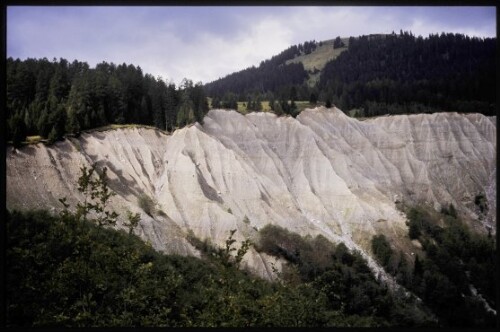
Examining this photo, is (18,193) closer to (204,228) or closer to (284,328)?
(204,228)

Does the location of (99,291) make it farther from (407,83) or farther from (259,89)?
(407,83)

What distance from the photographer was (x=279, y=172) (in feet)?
66.6

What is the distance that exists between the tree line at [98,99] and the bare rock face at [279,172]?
0.72 metres

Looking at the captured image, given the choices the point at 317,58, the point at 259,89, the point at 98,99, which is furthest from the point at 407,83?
the point at 98,99

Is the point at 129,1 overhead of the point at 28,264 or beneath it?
overhead

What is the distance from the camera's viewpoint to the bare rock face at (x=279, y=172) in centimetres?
1695

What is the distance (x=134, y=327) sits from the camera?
6.55m

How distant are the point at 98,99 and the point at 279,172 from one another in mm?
9023

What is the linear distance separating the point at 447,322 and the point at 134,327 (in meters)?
10.4

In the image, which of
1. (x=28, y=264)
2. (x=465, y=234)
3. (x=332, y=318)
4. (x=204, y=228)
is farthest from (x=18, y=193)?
(x=465, y=234)

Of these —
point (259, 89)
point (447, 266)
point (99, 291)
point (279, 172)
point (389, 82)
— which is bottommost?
point (447, 266)

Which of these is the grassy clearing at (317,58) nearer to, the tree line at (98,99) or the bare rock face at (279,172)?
the bare rock face at (279,172)

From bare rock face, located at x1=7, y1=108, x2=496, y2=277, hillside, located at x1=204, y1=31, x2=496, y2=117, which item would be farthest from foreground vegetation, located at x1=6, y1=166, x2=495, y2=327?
hillside, located at x1=204, y1=31, x2=496, y2=117

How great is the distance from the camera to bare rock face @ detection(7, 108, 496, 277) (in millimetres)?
16953
